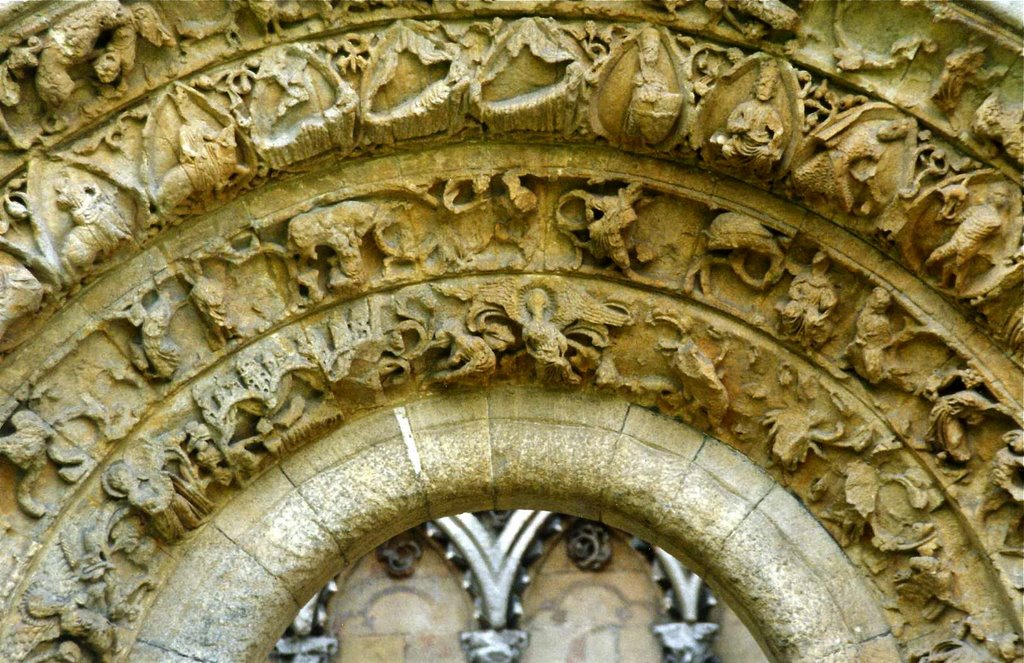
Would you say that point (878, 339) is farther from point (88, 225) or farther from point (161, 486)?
point (88, 225)

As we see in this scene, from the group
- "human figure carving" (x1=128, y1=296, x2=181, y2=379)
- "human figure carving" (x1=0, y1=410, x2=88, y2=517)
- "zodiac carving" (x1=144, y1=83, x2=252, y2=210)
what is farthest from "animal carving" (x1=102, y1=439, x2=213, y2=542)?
"zodiac carving" (x1=144, y1=83, x2=252, y2=210)

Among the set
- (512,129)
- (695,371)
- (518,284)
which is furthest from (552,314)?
(512,129)

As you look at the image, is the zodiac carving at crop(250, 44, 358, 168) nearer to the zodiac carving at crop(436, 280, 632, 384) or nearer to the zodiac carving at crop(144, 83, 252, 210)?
the zodiac carving at crop(144, 83, 252, 210)

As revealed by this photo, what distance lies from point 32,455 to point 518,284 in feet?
5.93

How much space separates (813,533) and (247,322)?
2.15 metres

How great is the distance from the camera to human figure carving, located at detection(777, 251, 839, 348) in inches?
208

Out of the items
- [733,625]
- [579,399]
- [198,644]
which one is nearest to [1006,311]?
[579,399]

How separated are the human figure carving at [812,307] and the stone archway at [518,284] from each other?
13 millimetres

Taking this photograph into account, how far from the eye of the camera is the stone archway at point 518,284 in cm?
502

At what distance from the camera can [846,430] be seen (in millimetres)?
5289

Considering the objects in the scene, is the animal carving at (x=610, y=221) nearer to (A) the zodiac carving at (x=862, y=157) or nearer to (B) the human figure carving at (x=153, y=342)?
(A) the zodiac carving at (x=862, y=157)

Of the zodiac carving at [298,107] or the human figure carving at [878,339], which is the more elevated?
the zodiac carving at [298,107]

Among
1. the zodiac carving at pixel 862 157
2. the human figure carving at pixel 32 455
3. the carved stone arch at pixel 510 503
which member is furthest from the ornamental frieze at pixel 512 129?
the carved stone arch at pixel 510 503

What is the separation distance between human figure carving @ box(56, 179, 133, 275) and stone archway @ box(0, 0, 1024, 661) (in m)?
0.01
